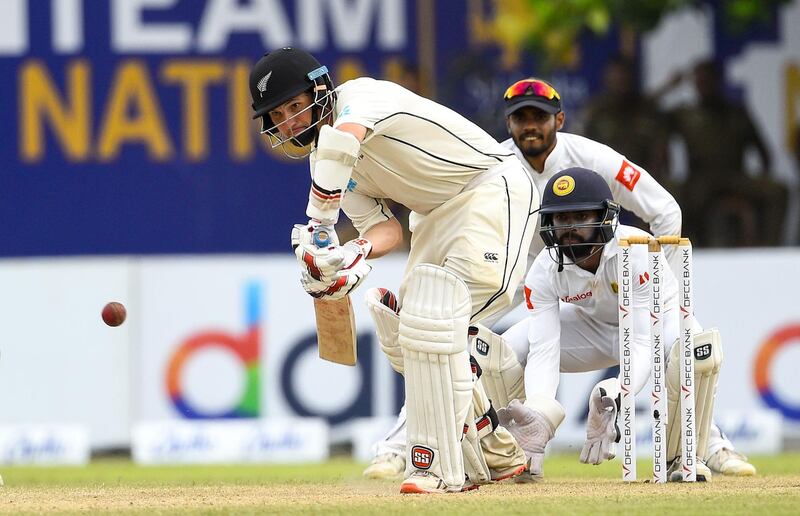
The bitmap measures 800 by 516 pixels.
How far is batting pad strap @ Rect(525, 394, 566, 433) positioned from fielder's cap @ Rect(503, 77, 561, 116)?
1.58m

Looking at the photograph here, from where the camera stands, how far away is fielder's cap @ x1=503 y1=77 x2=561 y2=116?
23.2 ft

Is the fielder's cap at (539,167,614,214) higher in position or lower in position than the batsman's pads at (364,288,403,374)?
higher

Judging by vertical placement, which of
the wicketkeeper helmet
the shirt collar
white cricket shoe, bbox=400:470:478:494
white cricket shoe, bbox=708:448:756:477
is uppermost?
the shirt collar

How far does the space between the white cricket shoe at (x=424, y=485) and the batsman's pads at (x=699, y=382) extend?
0.99 m

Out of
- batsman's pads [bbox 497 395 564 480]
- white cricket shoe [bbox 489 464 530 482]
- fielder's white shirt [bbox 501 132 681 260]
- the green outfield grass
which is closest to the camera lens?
the green outfield grass

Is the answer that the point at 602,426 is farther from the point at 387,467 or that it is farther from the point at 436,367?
the point at 387,467

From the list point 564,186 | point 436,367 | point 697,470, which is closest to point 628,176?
point 564,186

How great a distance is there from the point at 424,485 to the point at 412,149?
1.15m

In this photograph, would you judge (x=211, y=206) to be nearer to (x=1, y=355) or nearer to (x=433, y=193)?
(x=1, y=355)

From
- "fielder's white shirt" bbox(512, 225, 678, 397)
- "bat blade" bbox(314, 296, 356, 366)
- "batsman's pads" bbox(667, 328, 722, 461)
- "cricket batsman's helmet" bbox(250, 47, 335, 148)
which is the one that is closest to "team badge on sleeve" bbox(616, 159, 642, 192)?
"fielder's white shirt" bbox(512, 225, 678, 397)

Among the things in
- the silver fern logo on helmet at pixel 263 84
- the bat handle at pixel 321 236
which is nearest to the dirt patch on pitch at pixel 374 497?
the bat handle at pixel 321 236

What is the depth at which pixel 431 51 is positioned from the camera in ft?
41.8

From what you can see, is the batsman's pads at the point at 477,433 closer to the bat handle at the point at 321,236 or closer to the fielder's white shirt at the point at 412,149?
the fielder's white shirt at the point at 412,149

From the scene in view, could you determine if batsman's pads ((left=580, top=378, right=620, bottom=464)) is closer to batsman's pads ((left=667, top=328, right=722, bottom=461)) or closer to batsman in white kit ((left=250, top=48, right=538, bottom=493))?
batsman's pads ((left=667, top=328, right=722, bottom=461))
